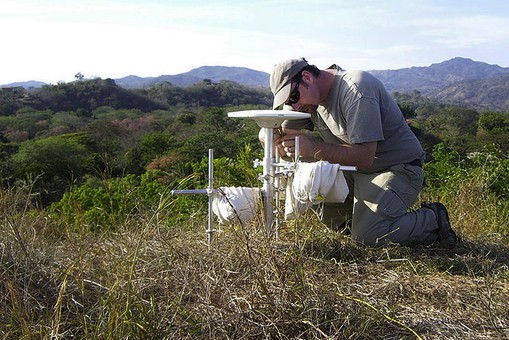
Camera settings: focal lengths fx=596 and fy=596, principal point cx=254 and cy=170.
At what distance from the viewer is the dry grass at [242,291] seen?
68.1 inches

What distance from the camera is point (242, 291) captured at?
198 centimetres

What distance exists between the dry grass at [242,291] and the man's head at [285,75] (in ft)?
2.01

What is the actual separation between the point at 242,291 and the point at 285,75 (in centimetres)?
114

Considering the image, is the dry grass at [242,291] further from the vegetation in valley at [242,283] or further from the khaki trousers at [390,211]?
the khaki trousers at [390,211]

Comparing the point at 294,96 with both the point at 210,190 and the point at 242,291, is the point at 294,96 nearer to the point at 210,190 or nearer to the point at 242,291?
the point at 210,190

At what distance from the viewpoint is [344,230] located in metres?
2.92

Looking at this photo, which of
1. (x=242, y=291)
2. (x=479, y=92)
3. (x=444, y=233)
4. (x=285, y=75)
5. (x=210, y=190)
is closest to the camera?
(x=242, y=291)

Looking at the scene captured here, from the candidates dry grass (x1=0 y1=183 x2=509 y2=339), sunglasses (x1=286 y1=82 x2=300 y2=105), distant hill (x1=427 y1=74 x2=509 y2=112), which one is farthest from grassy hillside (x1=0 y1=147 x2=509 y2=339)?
distant hill (x1=427 y1=74 x2=509 y2=112)

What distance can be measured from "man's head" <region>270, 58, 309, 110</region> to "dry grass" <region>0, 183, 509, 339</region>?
61 centimetres

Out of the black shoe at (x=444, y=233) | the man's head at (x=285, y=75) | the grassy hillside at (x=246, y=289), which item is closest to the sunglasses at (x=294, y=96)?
the man's head at (x=285, y=75)

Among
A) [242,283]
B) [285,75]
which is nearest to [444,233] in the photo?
[285,75]

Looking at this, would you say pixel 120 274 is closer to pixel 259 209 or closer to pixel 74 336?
pixel 74 336

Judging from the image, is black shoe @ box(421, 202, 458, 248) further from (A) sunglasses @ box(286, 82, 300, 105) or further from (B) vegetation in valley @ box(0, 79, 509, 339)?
(A) sunglasses @ box(286, 82, 300, 105)

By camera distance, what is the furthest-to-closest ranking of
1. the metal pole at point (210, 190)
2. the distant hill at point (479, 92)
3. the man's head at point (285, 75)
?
1. the distant hill at point (479, 92)
2. the man's head at point (285, 75)
3. the metal pole at point (210, 190)
